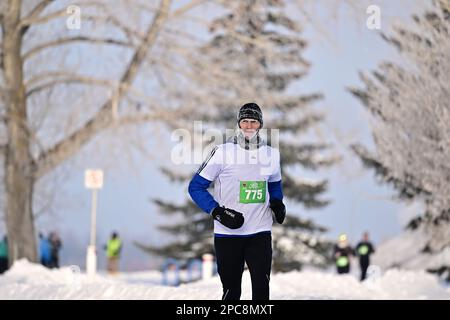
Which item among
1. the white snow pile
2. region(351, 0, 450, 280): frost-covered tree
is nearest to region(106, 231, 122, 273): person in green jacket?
the white snow pile

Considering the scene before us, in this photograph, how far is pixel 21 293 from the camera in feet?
41.0

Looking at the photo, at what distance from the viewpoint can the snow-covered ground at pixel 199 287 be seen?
38.3ft

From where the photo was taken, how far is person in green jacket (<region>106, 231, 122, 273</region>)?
3206 cm

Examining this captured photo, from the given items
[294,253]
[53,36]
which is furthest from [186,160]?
[294,253]

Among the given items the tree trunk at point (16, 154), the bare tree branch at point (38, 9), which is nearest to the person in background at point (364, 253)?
the tree trunk at point (16, 154)

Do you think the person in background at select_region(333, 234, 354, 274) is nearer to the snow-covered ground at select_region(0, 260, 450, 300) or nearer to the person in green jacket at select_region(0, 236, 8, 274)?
the snow-covered ground at select_region(0, 260, 450, 300)

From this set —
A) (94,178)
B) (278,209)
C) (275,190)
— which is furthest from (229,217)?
(94,178)

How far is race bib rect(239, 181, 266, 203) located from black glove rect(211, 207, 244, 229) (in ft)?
0.54

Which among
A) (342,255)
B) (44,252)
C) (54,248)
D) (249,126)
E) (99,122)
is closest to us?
(249,126)

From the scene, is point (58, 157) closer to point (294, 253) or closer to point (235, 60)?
point (235, 60)

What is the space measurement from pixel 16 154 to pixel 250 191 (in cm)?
1533

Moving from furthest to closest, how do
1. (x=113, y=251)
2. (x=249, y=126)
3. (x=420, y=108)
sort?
(x=113, y=251), (x=420, y=108), (x=249, y=126)

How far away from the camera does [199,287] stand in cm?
1356

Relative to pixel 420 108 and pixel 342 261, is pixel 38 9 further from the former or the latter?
pixel 342 261
